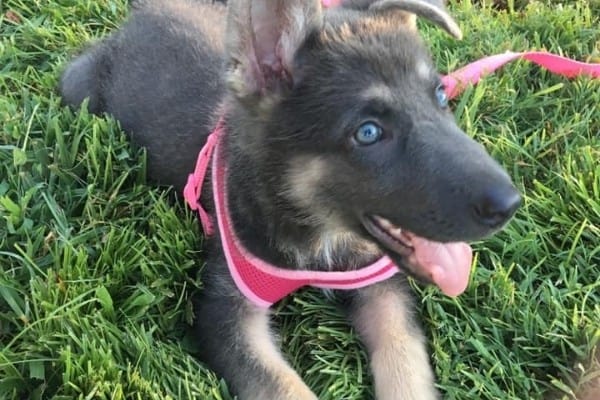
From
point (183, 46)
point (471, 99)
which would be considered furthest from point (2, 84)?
point (471, 99)

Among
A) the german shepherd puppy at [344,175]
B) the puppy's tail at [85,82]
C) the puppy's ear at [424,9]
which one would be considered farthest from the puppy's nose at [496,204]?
the puppy's tail at [85,82]

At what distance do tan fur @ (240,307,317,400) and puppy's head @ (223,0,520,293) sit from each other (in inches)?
22.6

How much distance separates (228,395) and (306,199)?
2.84 ft

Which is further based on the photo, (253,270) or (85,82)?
(85,82)

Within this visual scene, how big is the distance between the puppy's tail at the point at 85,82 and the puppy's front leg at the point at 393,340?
7.08 feet

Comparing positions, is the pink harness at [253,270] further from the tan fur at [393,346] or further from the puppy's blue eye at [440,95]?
the puppy's blue eye at [440,95]

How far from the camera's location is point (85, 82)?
5012 millimetres

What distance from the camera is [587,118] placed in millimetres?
4477

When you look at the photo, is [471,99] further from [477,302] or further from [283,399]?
[283,399]

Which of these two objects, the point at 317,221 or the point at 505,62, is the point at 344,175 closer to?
the point at 317,221

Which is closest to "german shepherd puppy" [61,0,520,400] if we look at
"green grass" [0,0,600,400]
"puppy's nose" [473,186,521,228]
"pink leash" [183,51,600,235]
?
"puppy's nose" [473,186,521,228]

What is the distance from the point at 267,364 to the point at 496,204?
1235mm

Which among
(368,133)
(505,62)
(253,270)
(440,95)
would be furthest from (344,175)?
(505,62)

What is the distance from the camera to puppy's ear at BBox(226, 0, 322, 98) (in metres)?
3.09
